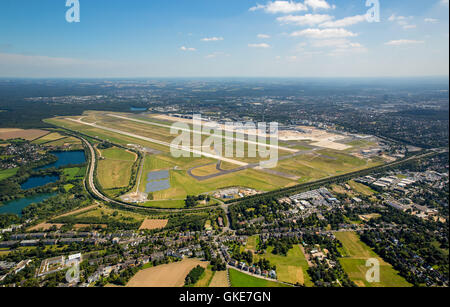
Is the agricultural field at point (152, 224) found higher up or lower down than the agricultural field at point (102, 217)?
lower down

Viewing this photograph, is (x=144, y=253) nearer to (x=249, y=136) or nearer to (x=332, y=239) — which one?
(x=332, y=239)

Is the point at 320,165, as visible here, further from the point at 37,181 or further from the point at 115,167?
the point at 37,181

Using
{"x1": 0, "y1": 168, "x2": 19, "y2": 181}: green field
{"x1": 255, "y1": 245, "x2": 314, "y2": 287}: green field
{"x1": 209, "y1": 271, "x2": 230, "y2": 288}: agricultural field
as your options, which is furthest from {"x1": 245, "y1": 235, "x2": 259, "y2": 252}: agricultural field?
{"x1": 0, "y1": 168, "x2": 19, "y2": 181}: green field

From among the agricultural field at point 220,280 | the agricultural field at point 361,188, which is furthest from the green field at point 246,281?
the agricultural field at point 361,188

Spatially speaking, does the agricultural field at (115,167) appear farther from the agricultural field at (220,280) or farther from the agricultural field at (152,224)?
the agricultural field at (220,280)

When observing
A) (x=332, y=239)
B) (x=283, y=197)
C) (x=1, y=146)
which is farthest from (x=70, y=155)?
(x=332, y=239)

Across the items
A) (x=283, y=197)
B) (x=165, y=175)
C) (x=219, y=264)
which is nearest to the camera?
(x=219, y=264)

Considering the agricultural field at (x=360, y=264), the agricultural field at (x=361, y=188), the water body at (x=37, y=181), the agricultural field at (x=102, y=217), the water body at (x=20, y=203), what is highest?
the water body at (x=37, y=181)
